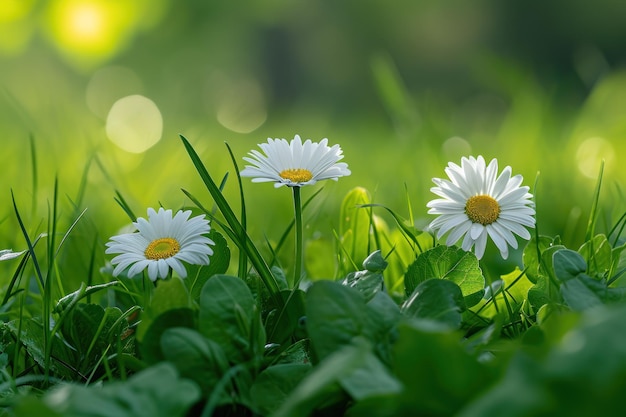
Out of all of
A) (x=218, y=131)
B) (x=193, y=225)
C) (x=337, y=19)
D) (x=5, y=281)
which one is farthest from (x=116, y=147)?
(x=337, y=19)

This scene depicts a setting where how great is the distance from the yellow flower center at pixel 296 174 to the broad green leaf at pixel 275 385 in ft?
0.92

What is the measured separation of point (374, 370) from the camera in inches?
26.9

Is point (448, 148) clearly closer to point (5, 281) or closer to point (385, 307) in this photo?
point (5, 281)

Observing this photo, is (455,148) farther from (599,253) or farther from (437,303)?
(437,303)

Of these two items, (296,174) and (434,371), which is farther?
(296,174)

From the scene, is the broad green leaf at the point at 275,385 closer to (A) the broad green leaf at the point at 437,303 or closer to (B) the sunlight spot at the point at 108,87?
(A) the broad green leaf at the point at 437,303

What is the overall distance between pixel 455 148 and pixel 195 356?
89.3 inches

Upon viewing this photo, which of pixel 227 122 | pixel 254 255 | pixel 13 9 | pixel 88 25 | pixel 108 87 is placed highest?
pixel 13 9

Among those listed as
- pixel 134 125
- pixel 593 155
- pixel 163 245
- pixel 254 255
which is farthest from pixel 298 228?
pixel 134 125

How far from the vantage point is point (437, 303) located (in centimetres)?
82

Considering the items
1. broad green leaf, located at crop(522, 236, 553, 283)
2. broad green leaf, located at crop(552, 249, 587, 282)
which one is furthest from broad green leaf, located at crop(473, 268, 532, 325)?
broad green leaf, located at crop(552, 249, 587, 282)

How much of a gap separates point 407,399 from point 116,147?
2802 mm

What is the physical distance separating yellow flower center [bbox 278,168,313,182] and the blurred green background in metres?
0.28

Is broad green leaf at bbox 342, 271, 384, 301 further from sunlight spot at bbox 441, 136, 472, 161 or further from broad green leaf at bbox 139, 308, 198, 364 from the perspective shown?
sunlight spot at bbox 441, 136, 472, 161
